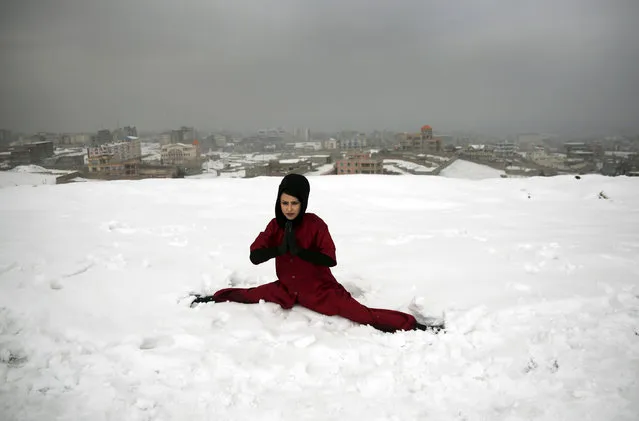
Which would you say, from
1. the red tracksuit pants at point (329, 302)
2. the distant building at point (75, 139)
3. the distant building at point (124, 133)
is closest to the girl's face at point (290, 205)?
the red tracksuit pants at point (329, 302)

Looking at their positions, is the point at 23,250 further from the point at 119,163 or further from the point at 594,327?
the point at 119,163

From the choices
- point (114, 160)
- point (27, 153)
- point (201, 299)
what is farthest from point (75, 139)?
point (201, 299)

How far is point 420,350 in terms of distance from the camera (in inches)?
94.8

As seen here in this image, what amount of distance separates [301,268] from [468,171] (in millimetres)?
14435

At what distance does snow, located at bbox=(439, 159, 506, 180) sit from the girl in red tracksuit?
11699 mm

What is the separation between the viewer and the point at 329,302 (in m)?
2.90

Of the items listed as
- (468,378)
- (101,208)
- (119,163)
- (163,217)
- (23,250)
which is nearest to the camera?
(468,378)

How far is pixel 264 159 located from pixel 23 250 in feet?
45.4

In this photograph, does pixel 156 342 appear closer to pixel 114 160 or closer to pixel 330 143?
pixel 114 160

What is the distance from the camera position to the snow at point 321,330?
1.87m

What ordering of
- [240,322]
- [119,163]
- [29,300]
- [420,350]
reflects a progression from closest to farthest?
[420,350] < [240,322] < [29,300] < [119,163]

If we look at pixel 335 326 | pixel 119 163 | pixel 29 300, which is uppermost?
pixel 119 163

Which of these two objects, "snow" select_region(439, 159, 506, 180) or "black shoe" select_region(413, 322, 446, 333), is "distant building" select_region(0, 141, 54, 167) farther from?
"snow" select_region(439, 159, 506, 180)

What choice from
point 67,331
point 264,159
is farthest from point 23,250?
point 264,159
